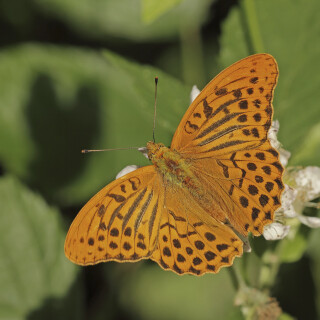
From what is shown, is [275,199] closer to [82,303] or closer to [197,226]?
[197,226]

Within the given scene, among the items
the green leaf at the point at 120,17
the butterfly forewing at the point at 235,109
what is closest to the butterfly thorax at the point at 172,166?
the butterfly forewing at the point at 235,109

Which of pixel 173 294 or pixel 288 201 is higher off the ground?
pixel 288 201

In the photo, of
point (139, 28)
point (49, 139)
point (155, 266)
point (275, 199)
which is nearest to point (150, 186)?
point (275, 199)

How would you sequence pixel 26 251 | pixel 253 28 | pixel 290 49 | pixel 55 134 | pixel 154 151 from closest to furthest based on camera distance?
1. pixel 154 151
2. pixel 253 28
3. pixel 290 49
4. pixel 26 251
5. pixel 55 134

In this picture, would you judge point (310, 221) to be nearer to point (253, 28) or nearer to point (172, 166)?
point (172, 166)

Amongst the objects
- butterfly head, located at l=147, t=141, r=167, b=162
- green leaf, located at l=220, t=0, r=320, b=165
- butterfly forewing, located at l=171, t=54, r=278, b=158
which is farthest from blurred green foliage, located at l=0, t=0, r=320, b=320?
butterfly forewing, located at l=171, t=54, r=278, b=158

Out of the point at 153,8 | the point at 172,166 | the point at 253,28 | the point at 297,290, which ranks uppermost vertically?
the point at 253,28

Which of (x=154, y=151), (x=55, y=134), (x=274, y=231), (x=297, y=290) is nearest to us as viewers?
(x=274, y=231)

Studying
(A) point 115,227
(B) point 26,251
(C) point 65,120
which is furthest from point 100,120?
(A) point 115,227
